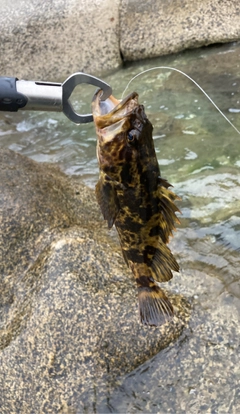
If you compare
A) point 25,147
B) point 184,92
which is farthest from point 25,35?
point 184,92

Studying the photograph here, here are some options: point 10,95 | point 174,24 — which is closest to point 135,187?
point 10,95

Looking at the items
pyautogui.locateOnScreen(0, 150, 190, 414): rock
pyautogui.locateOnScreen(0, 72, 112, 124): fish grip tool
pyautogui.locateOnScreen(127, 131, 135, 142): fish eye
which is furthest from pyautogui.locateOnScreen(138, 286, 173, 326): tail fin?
pyautogui.locateOnScreen(0, 72, 112, 124): fish grip tool

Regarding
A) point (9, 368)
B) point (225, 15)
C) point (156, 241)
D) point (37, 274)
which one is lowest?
point (9, 368)

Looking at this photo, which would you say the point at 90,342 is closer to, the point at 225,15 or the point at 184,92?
the point at 184,92

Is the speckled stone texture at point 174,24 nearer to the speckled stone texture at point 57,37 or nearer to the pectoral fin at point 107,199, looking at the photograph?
the speckled stone texture at point 57,37

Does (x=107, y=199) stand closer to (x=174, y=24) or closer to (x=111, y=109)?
(x=111, y=109)
